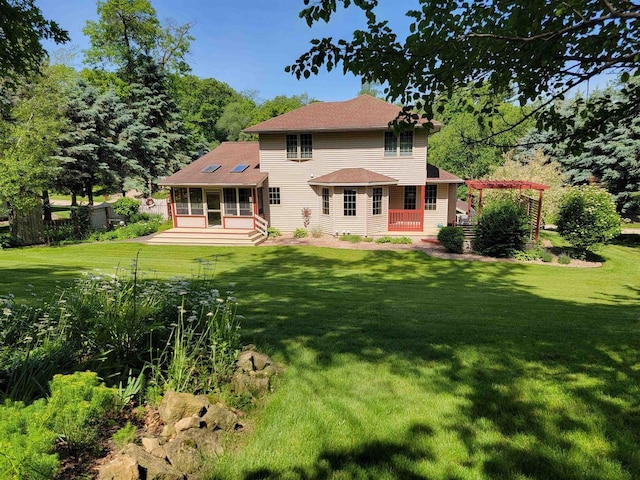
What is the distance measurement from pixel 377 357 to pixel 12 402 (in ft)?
11.4

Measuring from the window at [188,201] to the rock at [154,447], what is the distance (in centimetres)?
1892

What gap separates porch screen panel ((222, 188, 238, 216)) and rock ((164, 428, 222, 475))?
18364mm

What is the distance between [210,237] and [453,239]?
11796 mm

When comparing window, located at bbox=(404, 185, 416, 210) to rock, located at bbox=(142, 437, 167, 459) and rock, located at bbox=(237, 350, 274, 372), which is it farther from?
rock, located at bbox=(142, 437, 167, 459)

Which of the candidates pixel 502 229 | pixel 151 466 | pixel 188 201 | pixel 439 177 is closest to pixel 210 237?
pixel 188 201

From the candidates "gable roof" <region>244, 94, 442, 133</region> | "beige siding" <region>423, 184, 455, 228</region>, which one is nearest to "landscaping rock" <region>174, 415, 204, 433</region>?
"gable roof" <region>244, 94, 442, 133</region>

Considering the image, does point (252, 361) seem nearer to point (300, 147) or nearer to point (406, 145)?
point (300, 147)

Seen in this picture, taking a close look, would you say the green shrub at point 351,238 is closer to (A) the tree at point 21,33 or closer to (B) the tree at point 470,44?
(A) the tree at point 21,33

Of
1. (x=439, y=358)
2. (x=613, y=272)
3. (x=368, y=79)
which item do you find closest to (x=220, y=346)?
(x=439, y=358)

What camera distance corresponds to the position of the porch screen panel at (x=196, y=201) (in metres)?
20.6

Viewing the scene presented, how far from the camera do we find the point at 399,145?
19.8 meters

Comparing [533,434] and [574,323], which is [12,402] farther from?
[574,323]

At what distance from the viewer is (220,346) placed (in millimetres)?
3635

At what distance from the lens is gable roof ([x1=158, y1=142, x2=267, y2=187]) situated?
19.4 meters
